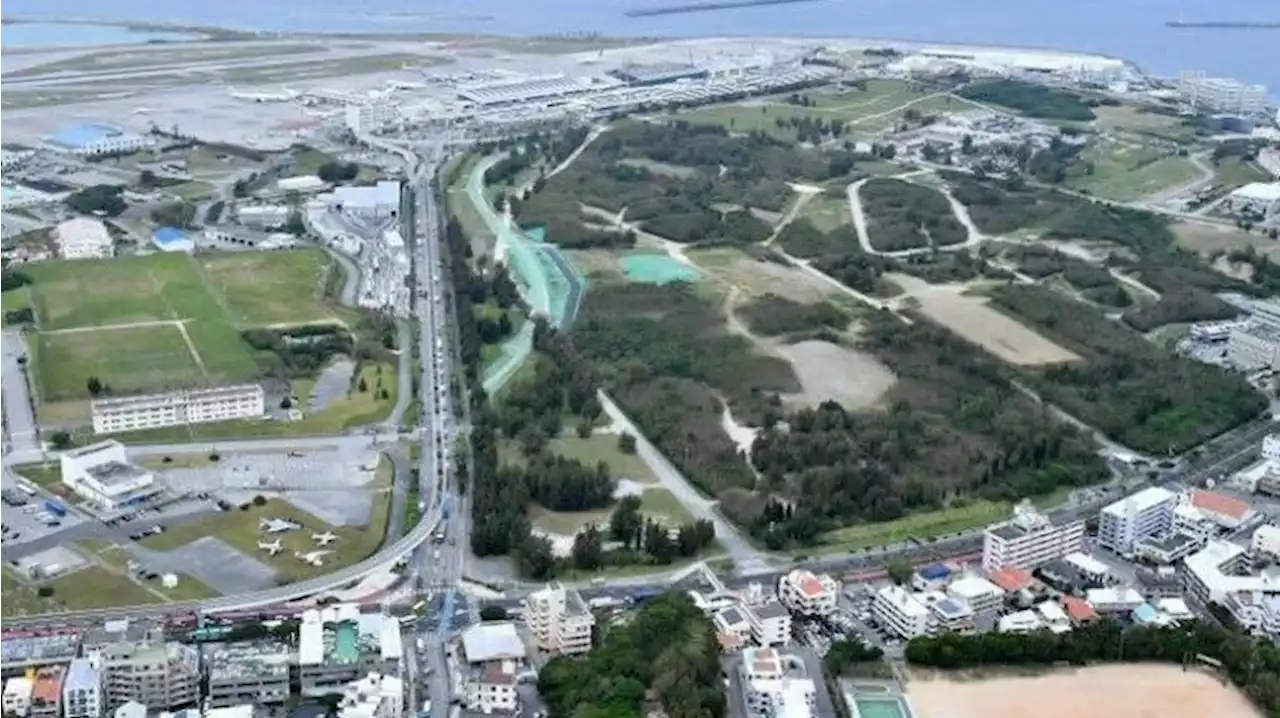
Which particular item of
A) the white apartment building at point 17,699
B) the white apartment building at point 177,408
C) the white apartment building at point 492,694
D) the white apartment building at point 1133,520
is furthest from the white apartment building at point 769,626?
the white apartment building at point 177,408

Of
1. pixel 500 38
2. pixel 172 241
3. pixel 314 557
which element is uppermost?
pixel 500 38

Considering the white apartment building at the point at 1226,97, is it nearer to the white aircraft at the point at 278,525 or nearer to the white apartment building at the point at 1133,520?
the white apartment building at the point at 1133,520

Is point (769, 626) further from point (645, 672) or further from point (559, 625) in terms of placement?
point (559, 625)

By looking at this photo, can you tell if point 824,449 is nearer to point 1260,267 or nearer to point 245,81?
point 1260,267

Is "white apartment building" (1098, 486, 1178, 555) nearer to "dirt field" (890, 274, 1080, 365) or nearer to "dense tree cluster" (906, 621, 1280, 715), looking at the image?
"dense tree cluster" (906, 621, 1280, 715)

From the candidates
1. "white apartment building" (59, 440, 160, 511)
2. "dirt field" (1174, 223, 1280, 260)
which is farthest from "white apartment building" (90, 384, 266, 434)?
"dirt field" (1174, 223, 1280, 260)

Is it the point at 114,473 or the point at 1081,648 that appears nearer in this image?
the point at 1081,648

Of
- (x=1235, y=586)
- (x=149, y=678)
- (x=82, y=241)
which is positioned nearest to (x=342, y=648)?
(x=149, y=678)

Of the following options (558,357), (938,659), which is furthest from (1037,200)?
(938,659)
